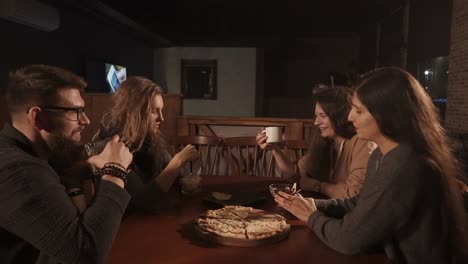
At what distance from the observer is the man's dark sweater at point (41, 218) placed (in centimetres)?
87

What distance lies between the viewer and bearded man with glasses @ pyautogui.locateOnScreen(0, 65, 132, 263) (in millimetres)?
878

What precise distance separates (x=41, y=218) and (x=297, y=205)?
89cm

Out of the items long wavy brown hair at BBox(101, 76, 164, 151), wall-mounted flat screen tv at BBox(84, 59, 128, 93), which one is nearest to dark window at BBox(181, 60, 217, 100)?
wall-mounted flat screen tv at BBox(84, 59, 128, 93)

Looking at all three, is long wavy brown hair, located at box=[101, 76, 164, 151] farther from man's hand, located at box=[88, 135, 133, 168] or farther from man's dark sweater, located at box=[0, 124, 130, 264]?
man's dark sweater, located at box=[0, 124, 130, 264]

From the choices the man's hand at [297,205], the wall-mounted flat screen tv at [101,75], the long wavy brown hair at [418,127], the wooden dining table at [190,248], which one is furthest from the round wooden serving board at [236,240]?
the wall-mounted flat screen tv at [101,75]

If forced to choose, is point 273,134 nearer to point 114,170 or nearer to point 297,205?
point 297,205

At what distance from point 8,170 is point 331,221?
94 cm

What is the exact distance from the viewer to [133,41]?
373 inches

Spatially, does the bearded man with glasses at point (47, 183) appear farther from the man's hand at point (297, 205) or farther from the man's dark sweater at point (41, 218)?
the man's hand at point (297, 205)

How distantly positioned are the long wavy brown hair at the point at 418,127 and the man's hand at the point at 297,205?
390 mm

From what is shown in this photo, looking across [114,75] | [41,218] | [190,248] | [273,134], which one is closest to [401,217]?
[190,248]

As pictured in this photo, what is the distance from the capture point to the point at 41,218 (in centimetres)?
88

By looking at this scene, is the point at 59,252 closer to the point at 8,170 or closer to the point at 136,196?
the point at 8,170

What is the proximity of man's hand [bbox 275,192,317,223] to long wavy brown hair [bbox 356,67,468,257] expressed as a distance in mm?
390
